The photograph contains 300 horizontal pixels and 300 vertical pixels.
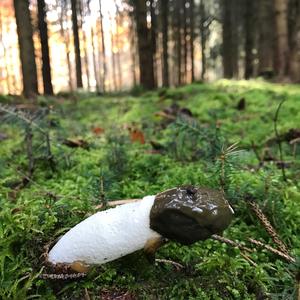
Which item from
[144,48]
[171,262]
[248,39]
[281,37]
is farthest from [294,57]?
[171,262]

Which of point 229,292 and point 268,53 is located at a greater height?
point 268,53

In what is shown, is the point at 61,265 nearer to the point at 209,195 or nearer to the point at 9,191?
the point at 209,195

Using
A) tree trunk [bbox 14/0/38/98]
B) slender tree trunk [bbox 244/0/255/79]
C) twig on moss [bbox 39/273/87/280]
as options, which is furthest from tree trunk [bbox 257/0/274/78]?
twig on moss [bbox 39/273/87/280]

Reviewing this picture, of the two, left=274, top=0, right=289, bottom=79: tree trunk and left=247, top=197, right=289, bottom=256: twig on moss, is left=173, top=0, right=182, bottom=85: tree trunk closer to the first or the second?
left=274, top=0, right=289, bottom=79: tree trunk

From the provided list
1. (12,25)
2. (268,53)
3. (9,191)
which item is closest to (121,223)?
(9,191)

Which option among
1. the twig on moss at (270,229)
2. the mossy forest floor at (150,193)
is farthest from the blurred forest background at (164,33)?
the twig on moss at (270,229)

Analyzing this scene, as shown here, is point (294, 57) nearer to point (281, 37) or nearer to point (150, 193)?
point (281, 37)
